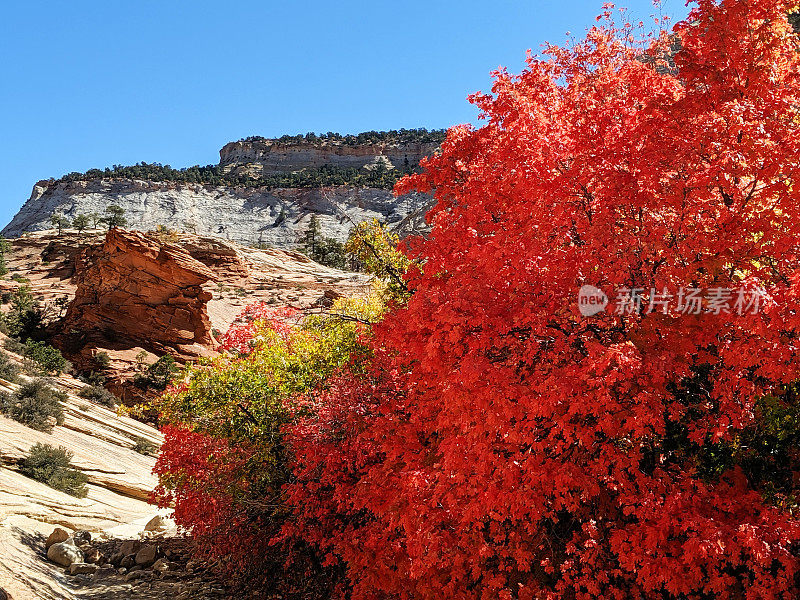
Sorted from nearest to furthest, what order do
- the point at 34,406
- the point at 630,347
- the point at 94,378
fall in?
1. the point at 630,347
2. the point at 34,406
3. the point at 94,378

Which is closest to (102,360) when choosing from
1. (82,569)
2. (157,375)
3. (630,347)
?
(157,375)

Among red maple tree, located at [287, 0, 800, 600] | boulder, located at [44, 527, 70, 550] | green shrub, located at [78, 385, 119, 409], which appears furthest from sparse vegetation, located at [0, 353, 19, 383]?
red maple tree, located at [287, 0, 800, 600]

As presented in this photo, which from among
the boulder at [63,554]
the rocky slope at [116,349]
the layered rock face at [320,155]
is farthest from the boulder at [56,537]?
the layered rock face at [320,155]

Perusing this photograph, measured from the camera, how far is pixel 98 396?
31109 mm

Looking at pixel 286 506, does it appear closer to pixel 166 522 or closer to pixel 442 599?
pixel 442 599

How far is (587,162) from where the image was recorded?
729 cm

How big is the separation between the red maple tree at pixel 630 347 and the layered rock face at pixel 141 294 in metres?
32.9

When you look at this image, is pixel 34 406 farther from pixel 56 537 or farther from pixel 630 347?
pixel 630 347

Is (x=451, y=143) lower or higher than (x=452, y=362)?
higher

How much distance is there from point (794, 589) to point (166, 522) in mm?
19279

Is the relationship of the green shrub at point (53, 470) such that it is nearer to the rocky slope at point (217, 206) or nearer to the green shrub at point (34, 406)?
the green shrub at point (34, 406)

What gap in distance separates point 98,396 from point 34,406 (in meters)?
9.49

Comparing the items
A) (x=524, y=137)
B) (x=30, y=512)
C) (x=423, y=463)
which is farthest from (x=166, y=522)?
(x=524, y=137)

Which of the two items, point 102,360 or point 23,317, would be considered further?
point 23,317
